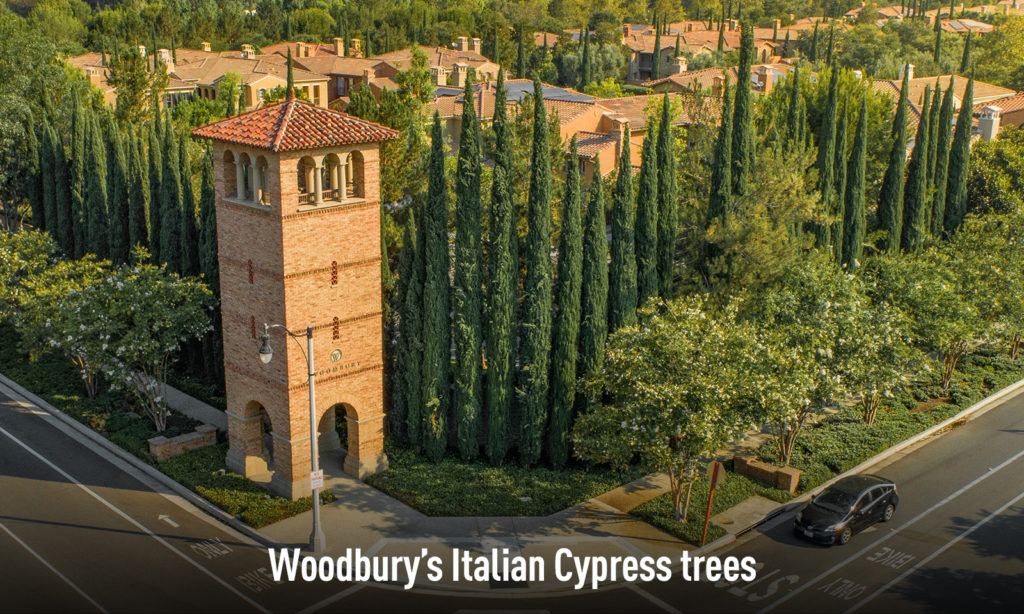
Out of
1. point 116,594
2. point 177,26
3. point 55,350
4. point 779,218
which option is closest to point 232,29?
point 177,26

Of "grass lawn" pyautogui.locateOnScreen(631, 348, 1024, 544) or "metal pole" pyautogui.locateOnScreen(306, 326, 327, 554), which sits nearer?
"metal pole" pyautogui.locateOnScreen(306, 326, 327, 554)

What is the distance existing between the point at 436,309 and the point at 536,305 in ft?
10.7

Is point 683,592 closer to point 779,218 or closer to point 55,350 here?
point 779,218

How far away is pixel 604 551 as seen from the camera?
28.7 m

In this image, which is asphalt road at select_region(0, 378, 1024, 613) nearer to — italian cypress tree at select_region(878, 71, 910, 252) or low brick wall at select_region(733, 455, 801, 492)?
low brick wall at select_region(733, 455, 801, 492)

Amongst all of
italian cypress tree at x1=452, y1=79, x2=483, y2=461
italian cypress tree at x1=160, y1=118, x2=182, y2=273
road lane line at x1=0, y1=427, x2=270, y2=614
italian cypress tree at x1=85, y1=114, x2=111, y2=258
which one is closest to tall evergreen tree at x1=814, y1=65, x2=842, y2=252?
italian cypress tree at x1=452, y1=79, x2=483, y2=461

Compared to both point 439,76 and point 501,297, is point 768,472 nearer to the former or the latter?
point 501,297

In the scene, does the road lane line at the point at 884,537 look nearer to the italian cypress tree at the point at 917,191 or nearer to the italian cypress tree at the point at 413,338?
the italian cypress tree at the point at 413,338

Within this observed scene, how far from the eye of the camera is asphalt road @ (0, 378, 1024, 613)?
2595 cm

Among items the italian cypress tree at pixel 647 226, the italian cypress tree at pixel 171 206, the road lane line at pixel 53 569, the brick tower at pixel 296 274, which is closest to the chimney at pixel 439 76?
the italian cypress tree at pixel 171 206

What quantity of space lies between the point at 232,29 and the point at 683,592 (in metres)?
128

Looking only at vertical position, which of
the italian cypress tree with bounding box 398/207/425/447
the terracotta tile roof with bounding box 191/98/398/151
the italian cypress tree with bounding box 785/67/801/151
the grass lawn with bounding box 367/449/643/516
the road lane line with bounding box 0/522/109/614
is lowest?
the grass lawn with bounding box 367/449/643/516

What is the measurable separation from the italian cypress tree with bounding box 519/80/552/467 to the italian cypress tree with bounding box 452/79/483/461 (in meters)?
1.54

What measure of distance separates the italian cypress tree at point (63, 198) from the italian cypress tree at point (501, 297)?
27824mm
